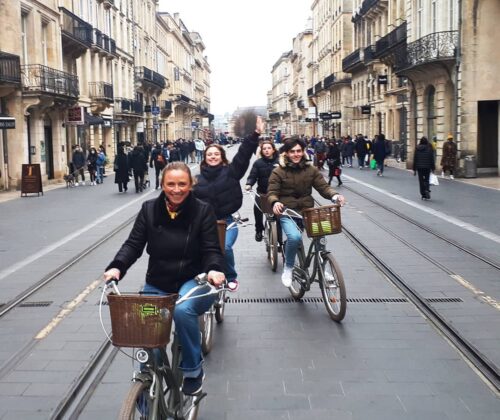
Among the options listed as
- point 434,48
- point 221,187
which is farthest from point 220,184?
point 434,48

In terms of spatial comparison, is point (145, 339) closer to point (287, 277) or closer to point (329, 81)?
point (287, 277)

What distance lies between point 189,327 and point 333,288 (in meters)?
3.16

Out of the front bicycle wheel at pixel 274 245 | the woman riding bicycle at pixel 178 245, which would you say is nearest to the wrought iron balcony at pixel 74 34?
the front bicycle wheel at pixel 274 245

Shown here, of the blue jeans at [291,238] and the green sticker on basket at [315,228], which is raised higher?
the green sticker on basket at [315,228]

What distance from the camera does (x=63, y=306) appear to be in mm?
8062

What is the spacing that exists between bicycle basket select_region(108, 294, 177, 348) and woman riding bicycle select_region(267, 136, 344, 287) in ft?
13.6

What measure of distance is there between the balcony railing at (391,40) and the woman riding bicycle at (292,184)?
2951 cm

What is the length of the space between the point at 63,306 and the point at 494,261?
592 centimetres


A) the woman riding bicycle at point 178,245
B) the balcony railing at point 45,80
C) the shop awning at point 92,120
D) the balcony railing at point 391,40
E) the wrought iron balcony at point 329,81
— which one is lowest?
the woman riding bicycle at point 178,245

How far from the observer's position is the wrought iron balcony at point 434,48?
1104 inches

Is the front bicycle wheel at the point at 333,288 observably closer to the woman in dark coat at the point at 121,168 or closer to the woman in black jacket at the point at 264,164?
the woman in black jacket at the point at 264,164

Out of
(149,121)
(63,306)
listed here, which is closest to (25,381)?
(63,306)

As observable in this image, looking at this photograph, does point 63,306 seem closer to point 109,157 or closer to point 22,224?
point 22,224

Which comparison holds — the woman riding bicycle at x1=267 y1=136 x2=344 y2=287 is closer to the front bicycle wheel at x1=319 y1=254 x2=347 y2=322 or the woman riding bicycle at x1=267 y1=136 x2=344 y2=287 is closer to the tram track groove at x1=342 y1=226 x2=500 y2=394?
the front bicycle wheel at x1=319 y1=254 x2=347 y2=322
